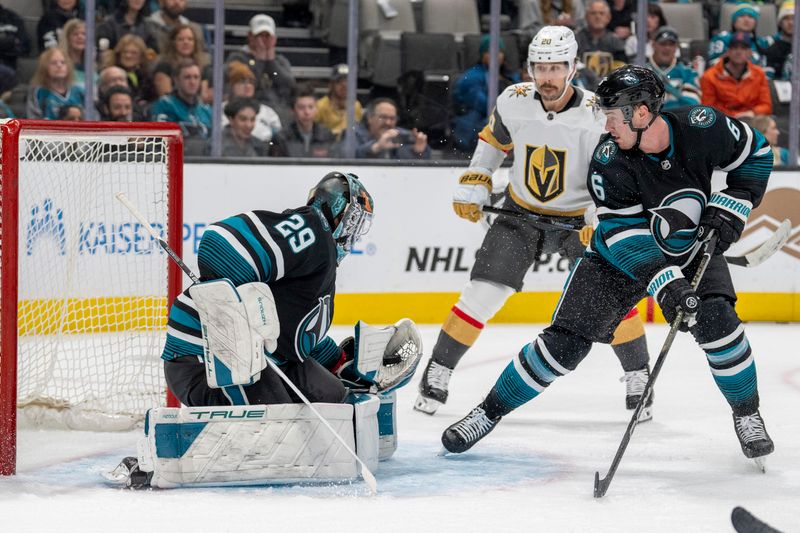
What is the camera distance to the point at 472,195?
4.21 meters

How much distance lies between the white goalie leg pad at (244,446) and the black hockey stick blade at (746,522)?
2.93 ft

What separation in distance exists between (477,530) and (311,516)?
35 cm

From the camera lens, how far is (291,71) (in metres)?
6.09

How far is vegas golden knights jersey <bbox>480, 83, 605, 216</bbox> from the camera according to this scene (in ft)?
13.5

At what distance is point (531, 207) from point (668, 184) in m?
0.97

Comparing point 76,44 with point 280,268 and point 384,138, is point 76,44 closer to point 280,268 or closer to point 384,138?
point 384,138

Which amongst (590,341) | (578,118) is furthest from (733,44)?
(590,341)

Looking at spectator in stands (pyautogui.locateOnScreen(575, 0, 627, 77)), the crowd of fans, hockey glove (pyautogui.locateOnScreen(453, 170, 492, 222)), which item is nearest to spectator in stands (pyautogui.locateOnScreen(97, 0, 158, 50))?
the crowd of fans

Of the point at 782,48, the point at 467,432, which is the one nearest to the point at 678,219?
the point at 467,432

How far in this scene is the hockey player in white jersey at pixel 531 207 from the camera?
413cm

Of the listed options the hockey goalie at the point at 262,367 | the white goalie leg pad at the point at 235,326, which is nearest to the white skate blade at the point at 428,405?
the hockey goalie at the point at 262,367

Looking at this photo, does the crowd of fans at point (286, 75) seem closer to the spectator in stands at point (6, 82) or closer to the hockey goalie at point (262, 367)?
the spectator in stands at point (6, 82)

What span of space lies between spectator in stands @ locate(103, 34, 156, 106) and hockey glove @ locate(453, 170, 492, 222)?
218 centimetres

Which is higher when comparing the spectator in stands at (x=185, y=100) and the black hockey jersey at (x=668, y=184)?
the spectator in stands at (x=185, y=100)
